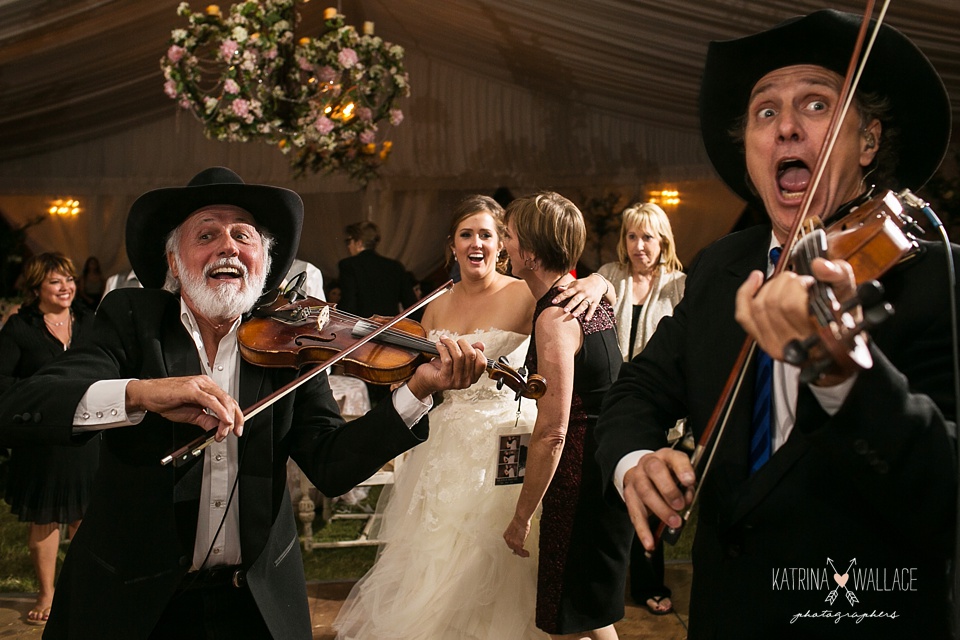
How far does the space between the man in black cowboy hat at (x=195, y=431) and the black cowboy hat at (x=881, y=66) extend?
842mm

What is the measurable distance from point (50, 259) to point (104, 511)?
10.5ft

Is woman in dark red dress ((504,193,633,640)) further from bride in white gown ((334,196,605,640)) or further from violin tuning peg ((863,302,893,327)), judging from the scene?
violin tuning peg ((863,302,893,327))

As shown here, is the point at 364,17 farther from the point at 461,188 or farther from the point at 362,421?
the point at 362,421

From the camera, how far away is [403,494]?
3.15 metres

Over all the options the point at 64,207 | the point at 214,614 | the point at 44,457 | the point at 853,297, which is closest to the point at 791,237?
the point at 853,297

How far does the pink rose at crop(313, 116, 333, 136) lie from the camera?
5.25 metres

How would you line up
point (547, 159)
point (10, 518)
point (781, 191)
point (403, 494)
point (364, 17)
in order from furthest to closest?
point (547, 159) < point (364, 17) < point (10, 518) < point (403, 494) < point (781, 191)

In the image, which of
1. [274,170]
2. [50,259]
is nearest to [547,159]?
[274,170]

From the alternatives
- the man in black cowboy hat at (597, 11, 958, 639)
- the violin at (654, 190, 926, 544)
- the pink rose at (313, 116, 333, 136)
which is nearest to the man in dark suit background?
the pink rose at (313, 116, 333, 136)

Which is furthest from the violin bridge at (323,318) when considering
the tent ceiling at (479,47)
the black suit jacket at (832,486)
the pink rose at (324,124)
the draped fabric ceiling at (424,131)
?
the draped fabric ceiling at (424,131)

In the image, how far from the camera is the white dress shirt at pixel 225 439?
163cm

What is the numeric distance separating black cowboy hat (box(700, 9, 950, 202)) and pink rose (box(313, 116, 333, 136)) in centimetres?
392

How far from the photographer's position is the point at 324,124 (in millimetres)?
5250

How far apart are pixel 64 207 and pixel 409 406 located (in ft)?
33.2
